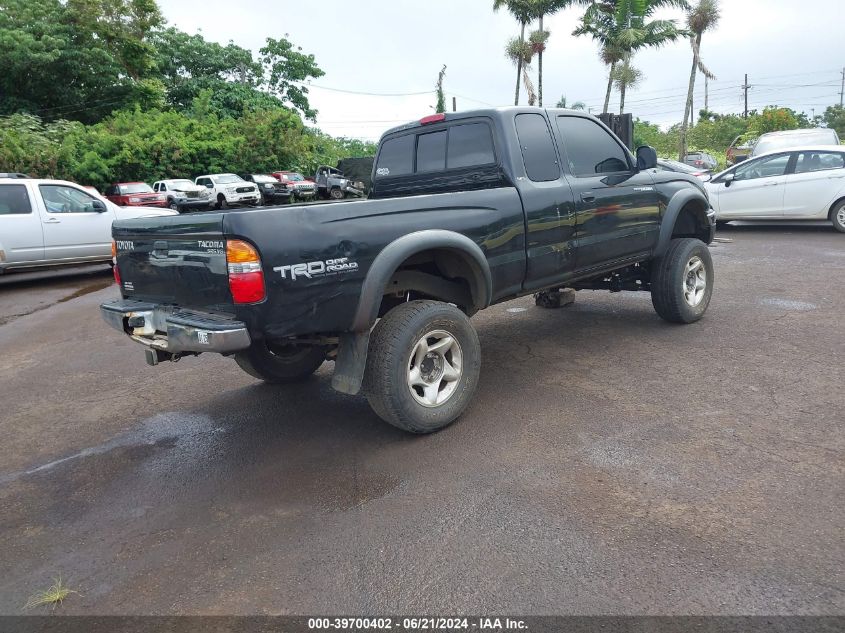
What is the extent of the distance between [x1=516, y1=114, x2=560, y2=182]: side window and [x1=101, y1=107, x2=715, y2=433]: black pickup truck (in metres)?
0.01

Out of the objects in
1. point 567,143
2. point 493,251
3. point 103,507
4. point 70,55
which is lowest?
point 103,507

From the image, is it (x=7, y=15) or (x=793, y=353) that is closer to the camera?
(x=793, y=353)

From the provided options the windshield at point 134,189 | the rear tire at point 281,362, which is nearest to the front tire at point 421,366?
the rear tire at point 281,362

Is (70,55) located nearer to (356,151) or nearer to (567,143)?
(356,151)

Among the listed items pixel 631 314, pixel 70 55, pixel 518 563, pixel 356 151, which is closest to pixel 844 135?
pixel 356 151

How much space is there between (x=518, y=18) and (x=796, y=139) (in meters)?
17.7

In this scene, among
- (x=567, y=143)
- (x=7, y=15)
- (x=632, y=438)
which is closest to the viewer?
(x=632, y=438)

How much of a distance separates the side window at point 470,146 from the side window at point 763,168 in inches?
379

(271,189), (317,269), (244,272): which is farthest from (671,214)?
(271,189)

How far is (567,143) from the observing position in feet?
16.4

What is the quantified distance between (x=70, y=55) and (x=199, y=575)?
35.3 metres

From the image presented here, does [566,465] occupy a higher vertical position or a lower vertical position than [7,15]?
lower

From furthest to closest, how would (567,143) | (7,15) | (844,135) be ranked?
(844,135) → (7,15) → (567,143)

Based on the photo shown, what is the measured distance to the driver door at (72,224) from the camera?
409 inches
